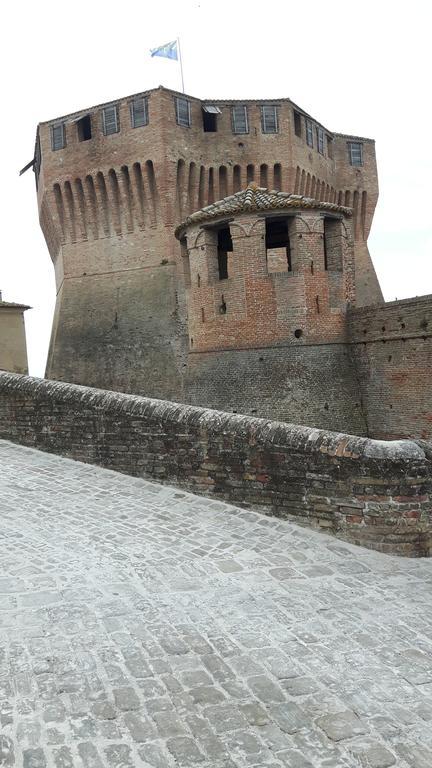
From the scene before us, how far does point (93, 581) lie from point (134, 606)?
49 cm

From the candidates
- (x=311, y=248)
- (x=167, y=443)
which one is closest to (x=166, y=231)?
(x=311, y=248)

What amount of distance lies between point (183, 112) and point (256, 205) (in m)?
9.69

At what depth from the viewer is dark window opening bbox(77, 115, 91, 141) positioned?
22.5 m

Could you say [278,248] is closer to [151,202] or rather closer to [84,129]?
[151,202]

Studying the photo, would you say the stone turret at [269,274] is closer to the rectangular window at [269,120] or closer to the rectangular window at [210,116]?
the rectangular window at [269,120]

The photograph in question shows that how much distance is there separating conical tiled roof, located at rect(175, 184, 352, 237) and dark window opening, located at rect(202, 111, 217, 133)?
330 inches

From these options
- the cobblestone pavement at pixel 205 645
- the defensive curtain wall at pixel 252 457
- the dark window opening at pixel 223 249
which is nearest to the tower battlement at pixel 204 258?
the dark window opening at pixel 223 249

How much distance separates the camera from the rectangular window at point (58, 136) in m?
22.7

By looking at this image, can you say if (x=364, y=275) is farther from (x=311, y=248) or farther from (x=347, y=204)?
(x=311, y=248)

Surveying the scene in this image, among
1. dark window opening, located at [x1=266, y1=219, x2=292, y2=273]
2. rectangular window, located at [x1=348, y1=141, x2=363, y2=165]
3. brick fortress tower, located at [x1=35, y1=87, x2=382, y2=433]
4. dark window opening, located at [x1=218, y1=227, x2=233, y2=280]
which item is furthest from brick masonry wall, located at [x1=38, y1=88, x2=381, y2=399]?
dark window opening, located at [x1=266, y1=219, x2=292, y2=273]

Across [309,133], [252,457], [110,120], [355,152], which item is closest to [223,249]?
[110,120]

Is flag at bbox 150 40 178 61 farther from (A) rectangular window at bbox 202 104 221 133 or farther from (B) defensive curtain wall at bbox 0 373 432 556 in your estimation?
(B) defensive curtain wall at bbox 0 373 432 556

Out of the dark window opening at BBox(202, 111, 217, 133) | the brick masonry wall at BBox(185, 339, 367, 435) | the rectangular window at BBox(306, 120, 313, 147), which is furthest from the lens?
the rectangular window at BBox(306, 120, 313, 147)

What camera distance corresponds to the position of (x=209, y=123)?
22.5 m
